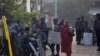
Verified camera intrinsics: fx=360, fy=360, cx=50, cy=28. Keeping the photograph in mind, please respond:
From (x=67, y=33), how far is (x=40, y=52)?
202 cm

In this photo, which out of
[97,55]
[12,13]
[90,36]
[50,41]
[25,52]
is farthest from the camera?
[90,36]

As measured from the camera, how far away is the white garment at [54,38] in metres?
14.1

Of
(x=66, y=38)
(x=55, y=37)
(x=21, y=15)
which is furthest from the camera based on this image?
(x=21, y=15)

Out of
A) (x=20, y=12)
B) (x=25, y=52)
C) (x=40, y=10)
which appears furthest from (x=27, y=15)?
(x=25, y=52)

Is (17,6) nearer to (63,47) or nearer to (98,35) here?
(98,35)

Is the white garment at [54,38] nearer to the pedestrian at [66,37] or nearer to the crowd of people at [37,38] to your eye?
the crowd of people at [37,38]

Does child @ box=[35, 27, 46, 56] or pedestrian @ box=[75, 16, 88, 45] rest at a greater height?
child @ box=[35, 27, 46, 56]

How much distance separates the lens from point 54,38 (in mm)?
14234

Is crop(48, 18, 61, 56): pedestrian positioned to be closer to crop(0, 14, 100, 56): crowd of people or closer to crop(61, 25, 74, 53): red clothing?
crop(0, 14, 100, 56): crowd of people

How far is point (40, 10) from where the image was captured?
968 inches

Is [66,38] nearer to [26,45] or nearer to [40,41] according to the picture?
[40,41]

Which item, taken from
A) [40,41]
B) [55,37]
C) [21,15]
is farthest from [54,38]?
[21,15]

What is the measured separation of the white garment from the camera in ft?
46.2

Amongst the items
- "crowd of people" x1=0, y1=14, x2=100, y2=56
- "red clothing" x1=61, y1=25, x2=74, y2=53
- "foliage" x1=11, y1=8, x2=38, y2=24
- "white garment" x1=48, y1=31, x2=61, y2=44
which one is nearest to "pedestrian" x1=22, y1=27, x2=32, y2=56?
"crowd of people" x1=0, y1=14, x2=100, y2=56
